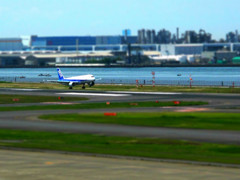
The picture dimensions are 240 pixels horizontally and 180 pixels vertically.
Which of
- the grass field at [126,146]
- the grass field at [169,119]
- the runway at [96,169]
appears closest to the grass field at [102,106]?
the grass field at [169,119]

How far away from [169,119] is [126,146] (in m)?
17.2

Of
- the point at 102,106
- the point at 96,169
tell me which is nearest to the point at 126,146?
the point at 96,169

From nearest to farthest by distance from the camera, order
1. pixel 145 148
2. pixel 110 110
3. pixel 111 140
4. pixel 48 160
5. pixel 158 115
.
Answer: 1. pixel 48 160
2. pixel 145 148
3. pixel 111 140
4. pixel 158 115
5. pixel 110 110

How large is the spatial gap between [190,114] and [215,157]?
2583cm

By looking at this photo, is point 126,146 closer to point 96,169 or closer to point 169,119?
point 96,169

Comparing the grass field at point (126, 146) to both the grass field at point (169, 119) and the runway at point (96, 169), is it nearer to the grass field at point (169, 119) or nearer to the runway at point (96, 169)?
the runway at point (96, 169)

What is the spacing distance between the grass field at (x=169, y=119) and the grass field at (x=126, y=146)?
29.2 ft

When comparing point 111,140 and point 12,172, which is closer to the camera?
point 12,172

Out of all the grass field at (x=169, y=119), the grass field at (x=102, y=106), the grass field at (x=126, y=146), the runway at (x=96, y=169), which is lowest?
the grass field at (x=102, y=106)

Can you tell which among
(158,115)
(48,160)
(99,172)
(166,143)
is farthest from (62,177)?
(158,115)

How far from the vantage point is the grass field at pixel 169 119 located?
164 ft

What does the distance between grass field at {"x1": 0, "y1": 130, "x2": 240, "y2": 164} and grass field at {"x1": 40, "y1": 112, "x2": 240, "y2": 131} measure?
8890 millimetres

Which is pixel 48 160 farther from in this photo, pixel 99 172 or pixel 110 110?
pixel 110 110

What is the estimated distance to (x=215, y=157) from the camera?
3322 cm
